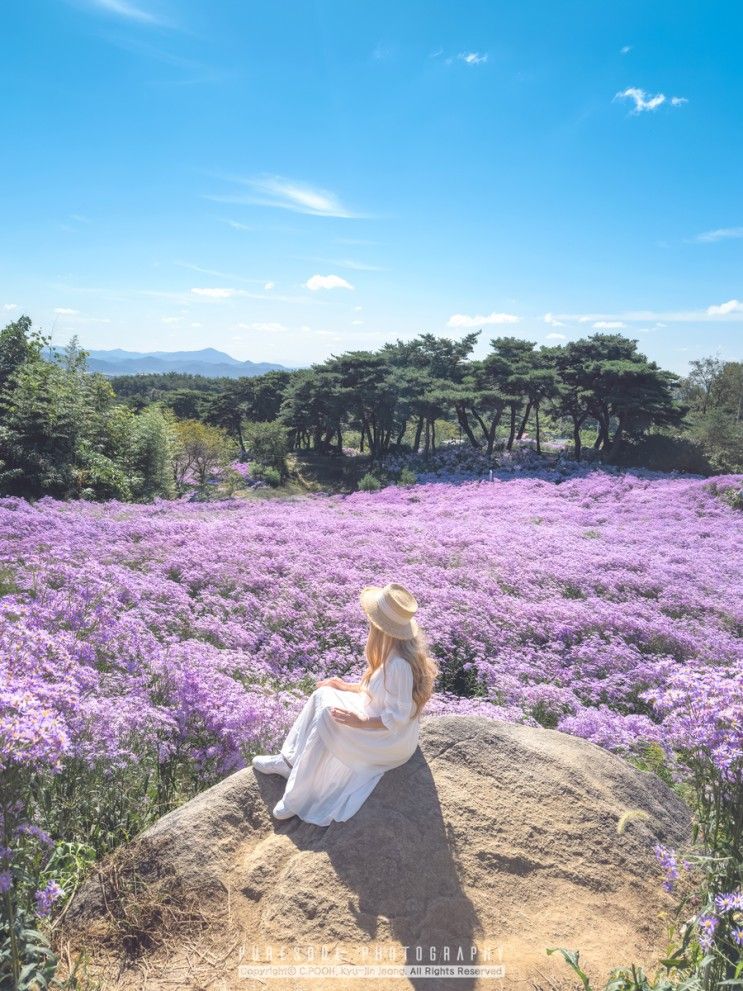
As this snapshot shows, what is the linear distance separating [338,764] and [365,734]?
1.10 feet

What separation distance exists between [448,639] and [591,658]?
6.86ft

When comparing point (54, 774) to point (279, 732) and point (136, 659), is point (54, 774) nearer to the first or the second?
point (279, 732)

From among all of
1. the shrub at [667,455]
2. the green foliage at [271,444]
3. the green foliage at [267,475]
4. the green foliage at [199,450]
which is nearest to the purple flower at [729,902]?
the green foliage at [199,450]

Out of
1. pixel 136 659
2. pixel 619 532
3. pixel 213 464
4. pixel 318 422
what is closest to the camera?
pixel 136 659

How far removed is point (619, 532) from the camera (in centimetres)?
1662

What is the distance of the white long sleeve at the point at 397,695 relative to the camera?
416 centimetres

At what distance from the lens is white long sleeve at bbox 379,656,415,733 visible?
4156 mm

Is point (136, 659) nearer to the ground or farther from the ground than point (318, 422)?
nearer to the ground

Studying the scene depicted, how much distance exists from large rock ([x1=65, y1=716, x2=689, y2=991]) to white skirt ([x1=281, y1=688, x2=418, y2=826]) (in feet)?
0.36

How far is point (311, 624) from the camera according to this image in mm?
9203

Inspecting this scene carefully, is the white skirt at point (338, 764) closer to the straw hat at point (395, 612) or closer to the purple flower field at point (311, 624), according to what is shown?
the straw hat at point (395, 612)

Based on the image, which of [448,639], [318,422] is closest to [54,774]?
[448,639]

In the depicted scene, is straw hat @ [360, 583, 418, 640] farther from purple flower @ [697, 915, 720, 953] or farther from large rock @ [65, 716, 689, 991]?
purple flower @ [697, 915, 720, 953]

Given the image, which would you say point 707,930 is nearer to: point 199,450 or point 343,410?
point 199,450
